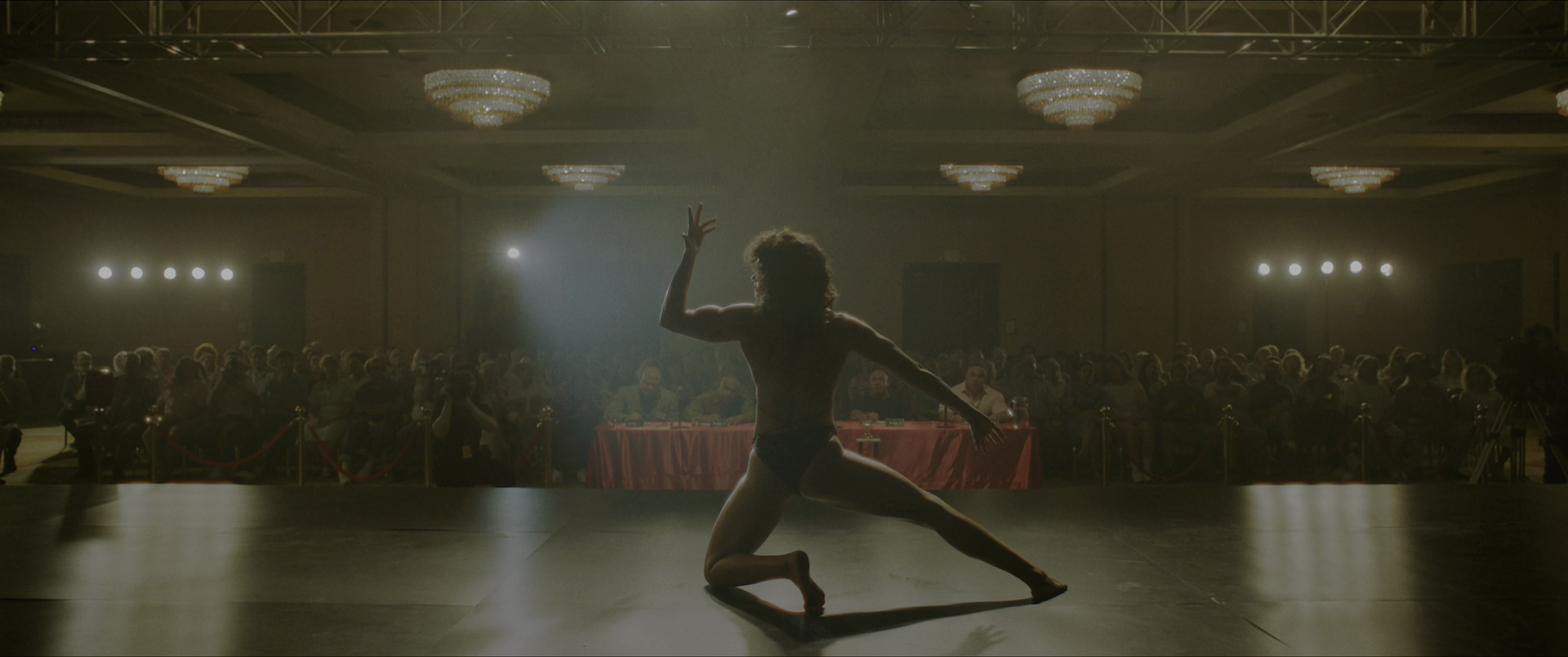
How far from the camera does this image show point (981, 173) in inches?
468

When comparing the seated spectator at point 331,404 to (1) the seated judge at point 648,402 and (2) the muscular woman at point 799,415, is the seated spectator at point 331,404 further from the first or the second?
(2) the muscular woman at point 799,415

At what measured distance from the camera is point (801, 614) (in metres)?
3.06

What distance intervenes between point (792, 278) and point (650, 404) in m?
4.65

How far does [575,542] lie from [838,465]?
1.56 meters

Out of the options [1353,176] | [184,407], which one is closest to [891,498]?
[184,407]

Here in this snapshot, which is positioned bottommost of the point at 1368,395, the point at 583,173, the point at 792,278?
the point at 1368,395

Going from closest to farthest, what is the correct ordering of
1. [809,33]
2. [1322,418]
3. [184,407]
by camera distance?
[809,33] → [1322,418] → [184,407]

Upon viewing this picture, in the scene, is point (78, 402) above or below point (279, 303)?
below

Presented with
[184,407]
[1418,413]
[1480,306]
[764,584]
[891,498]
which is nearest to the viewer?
[891,498]

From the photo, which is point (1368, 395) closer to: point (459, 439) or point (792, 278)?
point (792, 278)

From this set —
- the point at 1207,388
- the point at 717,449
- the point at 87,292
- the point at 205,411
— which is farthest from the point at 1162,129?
the point at 87,292

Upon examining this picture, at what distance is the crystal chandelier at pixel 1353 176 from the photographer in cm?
1173

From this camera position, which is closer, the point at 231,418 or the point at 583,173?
the point at 231,418

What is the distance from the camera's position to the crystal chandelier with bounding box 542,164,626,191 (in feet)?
38.2
